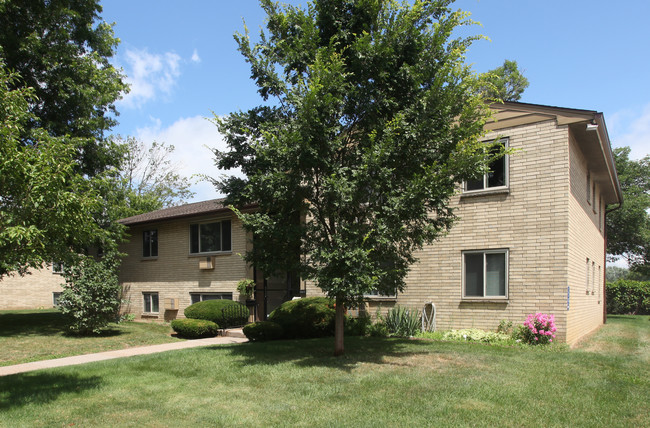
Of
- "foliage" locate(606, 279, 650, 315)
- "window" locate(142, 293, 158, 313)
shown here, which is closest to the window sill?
"window" locate(142, 293, 158, 313)

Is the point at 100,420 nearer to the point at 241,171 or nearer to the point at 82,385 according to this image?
the point at 82,385

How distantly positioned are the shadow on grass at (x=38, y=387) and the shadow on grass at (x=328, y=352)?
9.39 ft

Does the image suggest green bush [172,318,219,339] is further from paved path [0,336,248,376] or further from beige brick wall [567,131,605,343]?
beige brick wall [567,131,605,343]

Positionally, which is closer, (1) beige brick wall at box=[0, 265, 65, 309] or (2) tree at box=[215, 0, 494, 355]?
(2) tree at box=[215, 0, 494, 355]

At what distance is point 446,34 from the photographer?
29.9 ft

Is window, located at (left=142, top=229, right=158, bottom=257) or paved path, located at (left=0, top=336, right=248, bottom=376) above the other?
window, located at (left=142, top=229, right=158, bottom=257)

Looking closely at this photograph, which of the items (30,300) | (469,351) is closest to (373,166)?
(469,351)

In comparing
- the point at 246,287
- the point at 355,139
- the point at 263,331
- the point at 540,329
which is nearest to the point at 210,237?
the point at 246,287

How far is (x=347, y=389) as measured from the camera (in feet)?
23.8

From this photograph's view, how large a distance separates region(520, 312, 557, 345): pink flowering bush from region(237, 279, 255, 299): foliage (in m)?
9.48

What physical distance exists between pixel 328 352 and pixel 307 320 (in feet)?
9.08

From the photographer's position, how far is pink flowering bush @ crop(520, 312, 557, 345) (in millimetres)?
10953

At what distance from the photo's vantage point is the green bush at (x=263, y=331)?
504 inches

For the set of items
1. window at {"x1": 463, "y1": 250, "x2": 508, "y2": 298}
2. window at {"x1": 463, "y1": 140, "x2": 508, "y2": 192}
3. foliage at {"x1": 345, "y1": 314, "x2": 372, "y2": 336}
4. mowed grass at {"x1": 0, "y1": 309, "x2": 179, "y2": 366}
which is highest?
window at {"x1": 463, "y1": 140, "x2": 508, "y2": 192}
